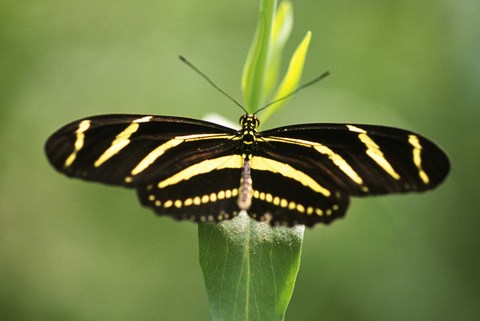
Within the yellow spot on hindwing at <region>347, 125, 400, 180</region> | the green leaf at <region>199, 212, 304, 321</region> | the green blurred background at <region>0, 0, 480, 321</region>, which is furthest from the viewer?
the green blurred background at <region>0, 0, 480, 321</region>

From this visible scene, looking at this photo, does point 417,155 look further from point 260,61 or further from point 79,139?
point 79,139

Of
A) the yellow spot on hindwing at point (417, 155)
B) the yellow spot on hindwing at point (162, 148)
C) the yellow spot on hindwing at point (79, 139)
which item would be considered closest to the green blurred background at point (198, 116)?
the yellow spot on hindwing at point (162, 148)

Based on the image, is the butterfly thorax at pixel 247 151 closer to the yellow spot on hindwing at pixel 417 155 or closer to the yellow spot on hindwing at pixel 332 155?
the yellow spot on hindwing at pixel 332 155

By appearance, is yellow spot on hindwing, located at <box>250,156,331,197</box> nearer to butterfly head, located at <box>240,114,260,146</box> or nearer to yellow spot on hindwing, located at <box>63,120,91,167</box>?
butterfly head, located at <box>240,114,260,146</box>

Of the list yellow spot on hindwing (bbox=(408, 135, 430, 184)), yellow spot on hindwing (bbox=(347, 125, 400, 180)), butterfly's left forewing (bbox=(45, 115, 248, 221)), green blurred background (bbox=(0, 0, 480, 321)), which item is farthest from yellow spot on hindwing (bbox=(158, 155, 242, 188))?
green blurred background (bbox=(0, 0, 480, 321))

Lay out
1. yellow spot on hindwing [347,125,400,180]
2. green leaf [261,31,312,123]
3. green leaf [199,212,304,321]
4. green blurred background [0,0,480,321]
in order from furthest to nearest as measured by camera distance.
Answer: green blurred background [0,0,480,321] < green leaf [261,31,312,123] < yellow spot on hindwing [347,125,400,180] < green leaf [199,212,304,321]

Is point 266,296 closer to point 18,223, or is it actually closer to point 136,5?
point 18,223

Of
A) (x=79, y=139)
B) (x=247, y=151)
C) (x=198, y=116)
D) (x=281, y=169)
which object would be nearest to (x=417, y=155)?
(x=281, y=169)
